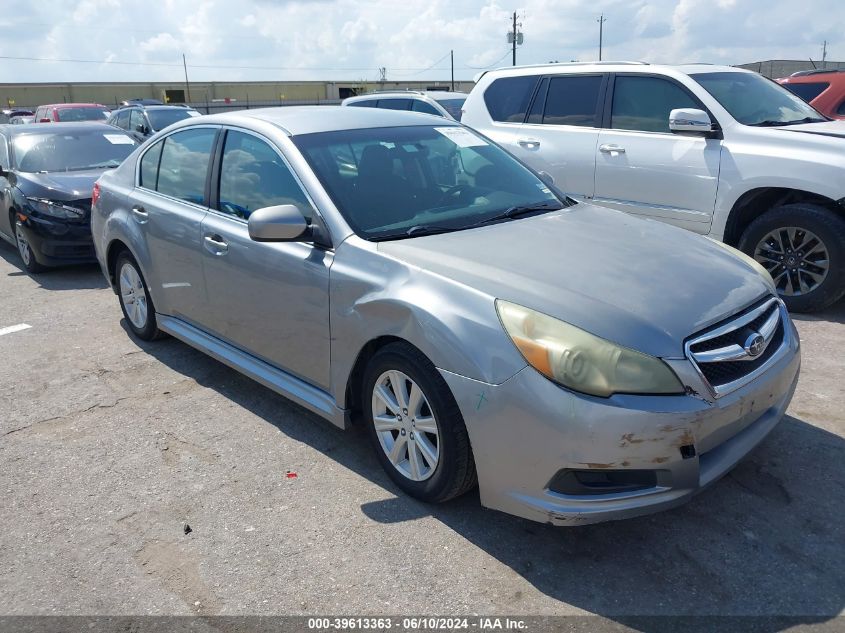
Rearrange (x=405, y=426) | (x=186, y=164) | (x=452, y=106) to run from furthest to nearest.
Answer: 1. (x=452, y=106)
2. (x=186, y=164)
3. (x=405, y=426)

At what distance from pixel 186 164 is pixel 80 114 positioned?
17.6 meters

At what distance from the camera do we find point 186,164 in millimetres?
4676

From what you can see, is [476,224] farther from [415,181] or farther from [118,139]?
[118,139]

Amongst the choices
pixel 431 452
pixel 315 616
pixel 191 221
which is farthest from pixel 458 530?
pixel 191 221

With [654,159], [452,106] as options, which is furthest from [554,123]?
[452,106]

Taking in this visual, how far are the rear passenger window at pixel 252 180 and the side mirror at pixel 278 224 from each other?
17 cm

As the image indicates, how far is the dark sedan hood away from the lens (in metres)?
7.88

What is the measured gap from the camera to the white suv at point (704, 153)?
554 cm

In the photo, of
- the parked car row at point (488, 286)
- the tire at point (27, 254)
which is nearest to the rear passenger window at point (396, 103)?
the tire at point (27, 254)

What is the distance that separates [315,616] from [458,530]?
0.72 m

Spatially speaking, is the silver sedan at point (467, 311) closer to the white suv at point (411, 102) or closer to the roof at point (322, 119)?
the roof at point (322, 119)

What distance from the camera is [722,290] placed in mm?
3121

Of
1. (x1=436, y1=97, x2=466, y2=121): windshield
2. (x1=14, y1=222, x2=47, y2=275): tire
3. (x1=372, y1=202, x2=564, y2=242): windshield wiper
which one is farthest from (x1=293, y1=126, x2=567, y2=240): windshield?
(x1=436, y1=97, x2=466, y2=121): windshield

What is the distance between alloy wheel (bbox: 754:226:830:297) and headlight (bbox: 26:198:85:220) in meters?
6.61
